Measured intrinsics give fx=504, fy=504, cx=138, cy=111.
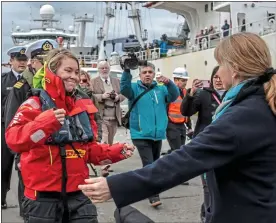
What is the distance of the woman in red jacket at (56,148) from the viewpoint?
3170mm

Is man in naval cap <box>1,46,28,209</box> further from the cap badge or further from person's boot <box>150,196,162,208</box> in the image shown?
person's boot <box>150,196,162,208</box>

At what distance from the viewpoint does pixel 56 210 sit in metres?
3.22

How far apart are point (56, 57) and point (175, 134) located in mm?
5277

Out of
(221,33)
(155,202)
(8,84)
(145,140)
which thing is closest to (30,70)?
(8,84)

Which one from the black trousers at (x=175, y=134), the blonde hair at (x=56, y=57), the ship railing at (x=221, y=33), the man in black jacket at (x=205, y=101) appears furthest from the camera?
the ship railing at (x=221, y=33)

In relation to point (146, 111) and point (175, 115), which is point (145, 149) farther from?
point (175, 115)

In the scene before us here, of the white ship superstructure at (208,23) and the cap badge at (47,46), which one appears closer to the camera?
the cap badge at (47,46)

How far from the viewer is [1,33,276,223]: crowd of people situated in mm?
1905

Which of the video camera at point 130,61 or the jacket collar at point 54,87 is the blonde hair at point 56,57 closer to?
the jacket collar at point 54,87

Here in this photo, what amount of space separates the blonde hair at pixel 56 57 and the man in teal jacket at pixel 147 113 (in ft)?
9.42

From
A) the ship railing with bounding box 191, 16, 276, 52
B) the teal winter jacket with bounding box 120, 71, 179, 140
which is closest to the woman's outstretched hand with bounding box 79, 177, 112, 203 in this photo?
the teal winter jacket with bounding box 120, 71, 179, 140

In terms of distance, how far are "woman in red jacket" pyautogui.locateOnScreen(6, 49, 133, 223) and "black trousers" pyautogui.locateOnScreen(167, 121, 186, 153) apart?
16.7 feet

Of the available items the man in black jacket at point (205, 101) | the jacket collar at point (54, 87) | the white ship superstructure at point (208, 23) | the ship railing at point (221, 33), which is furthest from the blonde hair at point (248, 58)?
the ship railing at point (221, 33)

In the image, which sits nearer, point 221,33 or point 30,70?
point 30,70
